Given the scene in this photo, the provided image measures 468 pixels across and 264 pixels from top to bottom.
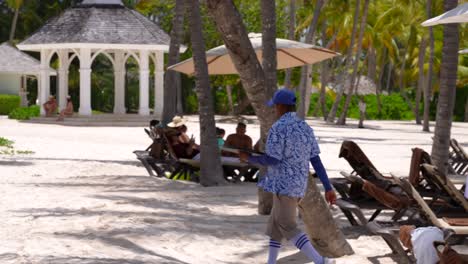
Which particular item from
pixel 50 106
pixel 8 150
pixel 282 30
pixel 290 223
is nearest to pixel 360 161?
pixel 290 223

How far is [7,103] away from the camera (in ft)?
152

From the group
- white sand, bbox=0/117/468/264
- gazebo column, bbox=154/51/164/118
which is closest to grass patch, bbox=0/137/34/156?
white sand, bbox=0/117/468/264

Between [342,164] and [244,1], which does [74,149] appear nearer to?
[342,164]

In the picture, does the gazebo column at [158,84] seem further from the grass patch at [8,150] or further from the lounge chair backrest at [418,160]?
the lounge chair backrest at [418,160]

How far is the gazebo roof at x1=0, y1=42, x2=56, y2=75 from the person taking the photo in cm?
4831

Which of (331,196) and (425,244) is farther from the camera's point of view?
(331,196)

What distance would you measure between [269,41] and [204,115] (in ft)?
12.0

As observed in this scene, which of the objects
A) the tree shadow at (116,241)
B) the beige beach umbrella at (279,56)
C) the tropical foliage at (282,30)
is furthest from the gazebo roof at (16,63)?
the tree shadow at (116,241)

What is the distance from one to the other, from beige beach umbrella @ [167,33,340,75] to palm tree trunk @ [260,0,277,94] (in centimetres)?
330

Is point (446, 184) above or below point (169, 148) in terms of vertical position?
above

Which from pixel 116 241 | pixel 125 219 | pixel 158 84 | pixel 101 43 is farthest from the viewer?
pixel 158 84

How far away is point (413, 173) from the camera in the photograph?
31.5 ft

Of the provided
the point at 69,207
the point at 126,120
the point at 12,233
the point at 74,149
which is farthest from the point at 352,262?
the point at 126,120

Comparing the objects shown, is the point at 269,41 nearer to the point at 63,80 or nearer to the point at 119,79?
the point at 63,80
